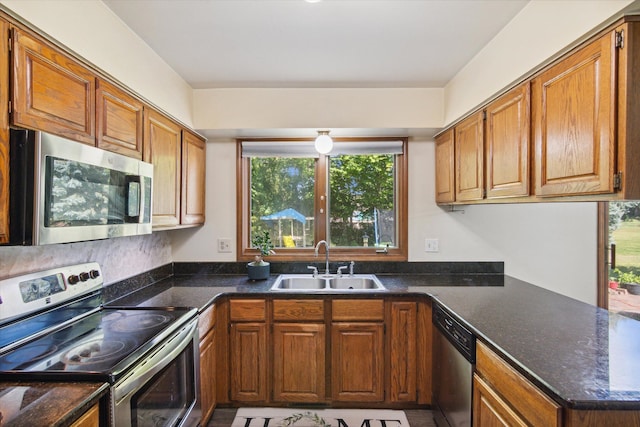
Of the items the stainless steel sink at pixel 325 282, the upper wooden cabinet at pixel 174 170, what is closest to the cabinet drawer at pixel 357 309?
the stainless steel sink at pixel 325 282

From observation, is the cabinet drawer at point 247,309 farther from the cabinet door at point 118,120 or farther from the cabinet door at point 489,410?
the cabinet door at point 489,410

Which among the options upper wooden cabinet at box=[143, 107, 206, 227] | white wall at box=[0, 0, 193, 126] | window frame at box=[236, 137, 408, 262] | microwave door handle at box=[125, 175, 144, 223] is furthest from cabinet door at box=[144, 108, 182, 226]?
window frame at box=[236, 137, 408, 262]

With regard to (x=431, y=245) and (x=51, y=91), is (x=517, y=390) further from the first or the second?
(x=51, y=91)

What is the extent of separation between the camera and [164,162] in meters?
2.14

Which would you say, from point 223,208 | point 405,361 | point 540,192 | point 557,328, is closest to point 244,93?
point 223,208

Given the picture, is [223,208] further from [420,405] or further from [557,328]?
[557,328]

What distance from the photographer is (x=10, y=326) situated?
126 cm

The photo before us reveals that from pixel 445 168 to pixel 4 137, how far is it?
2.56 meters

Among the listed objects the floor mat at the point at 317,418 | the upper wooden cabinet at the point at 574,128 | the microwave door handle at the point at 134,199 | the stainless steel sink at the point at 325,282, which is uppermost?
the upper wooden cabinet at the point at 574,128

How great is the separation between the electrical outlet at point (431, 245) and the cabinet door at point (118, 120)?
226cm

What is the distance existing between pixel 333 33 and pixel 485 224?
1.98m

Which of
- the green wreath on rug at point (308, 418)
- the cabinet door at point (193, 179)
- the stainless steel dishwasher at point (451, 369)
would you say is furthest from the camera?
the cabinet door at point (193, 179)

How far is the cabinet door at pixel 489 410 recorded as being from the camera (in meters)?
1.25

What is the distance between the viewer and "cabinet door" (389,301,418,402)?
228cm
